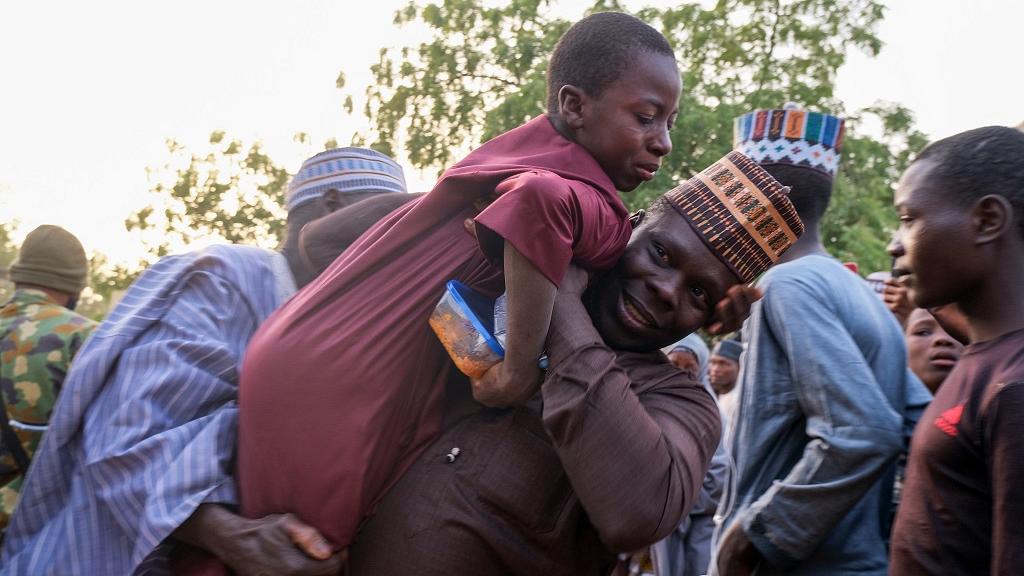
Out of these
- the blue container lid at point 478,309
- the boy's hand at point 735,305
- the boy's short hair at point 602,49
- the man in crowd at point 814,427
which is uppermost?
the boy's short hair at point 602,49

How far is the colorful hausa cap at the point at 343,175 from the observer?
10.7 ft

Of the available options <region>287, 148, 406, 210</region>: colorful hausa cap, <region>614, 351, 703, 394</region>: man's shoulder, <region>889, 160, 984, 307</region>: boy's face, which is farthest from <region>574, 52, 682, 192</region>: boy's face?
<region>287, 148, 406, 210</region>: colorful hausa cap

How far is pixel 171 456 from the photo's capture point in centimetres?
201

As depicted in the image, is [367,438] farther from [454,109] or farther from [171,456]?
[454,109]

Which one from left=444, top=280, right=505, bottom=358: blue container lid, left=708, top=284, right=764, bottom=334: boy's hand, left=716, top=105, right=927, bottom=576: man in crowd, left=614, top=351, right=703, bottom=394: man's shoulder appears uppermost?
left=444, top=280, right=505, bottom=358: blue container lid

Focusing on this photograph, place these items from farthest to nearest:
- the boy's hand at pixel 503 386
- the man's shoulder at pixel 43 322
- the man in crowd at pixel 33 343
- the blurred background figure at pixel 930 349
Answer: the man's shoulder at pixel 43 322 → the man in crowd at pixel 33 343 → the blurred background figure at pixel 930 349 → the boy's hand at pixel 503 386

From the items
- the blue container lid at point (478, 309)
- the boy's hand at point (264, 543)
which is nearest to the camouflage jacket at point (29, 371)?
the boy's hand at point (264, 543)

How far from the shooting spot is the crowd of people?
1.77m

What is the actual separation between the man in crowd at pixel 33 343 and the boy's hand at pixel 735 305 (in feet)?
9.63

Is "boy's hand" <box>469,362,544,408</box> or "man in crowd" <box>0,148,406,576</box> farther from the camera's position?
"man in crowd" <box>0,148,406,576</box>

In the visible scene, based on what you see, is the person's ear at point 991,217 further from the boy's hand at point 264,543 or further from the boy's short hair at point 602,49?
the boy's hand at point 264,543

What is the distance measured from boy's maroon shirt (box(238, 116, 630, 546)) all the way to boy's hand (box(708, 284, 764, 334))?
0.89ft

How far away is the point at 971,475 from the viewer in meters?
1.91

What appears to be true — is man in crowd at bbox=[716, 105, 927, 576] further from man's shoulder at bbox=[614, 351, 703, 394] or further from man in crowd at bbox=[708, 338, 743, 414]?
man in crowd at bbox=[708, 338, 743, 414]
